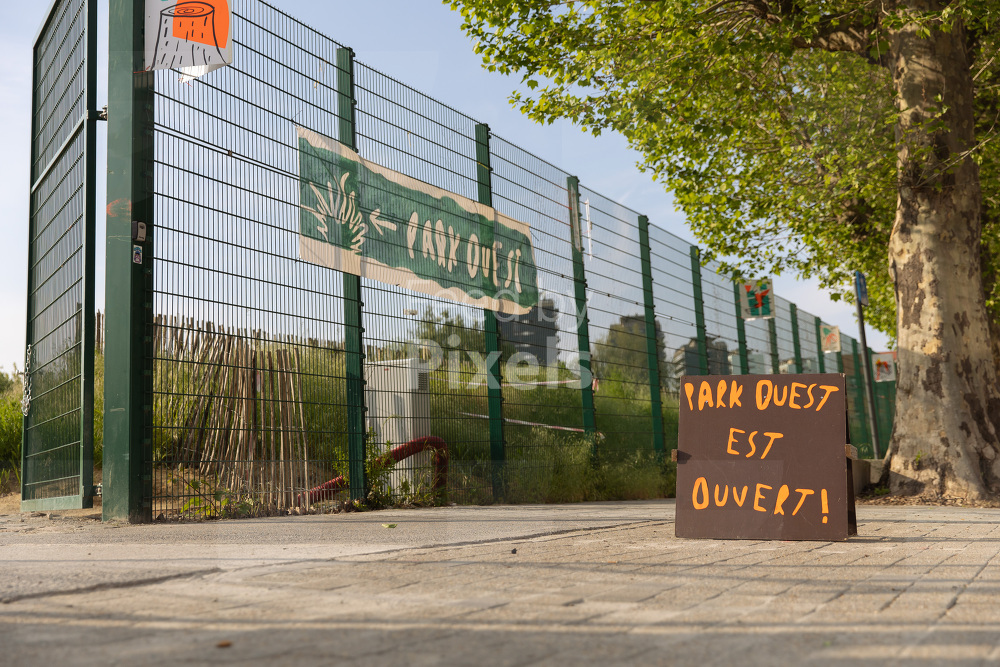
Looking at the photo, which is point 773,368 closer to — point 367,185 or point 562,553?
point 367,185

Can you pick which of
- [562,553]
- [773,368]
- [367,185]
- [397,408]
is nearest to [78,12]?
[367,185]

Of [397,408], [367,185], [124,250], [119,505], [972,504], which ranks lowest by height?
[972,504]

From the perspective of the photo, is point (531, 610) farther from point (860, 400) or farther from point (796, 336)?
point (860, 400)

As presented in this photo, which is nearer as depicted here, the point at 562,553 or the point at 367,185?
the point at 562,553

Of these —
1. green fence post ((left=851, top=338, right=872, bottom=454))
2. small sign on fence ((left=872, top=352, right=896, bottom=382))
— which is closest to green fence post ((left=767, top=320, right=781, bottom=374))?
green fence post ((left=851, top=338, right=872, bottom=454))

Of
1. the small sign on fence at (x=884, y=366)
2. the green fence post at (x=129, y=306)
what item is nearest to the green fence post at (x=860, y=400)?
the small sign on fence at (x=884, y=366)

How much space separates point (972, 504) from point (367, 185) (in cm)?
667

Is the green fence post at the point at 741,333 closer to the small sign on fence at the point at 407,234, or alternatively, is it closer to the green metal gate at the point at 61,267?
the small sign on fence at the point at 407,234

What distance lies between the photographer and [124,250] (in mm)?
5242

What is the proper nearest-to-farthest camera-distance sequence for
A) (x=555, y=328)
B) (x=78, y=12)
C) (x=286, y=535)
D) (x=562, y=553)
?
(x=562, y=553) → (x=286, y=535) → (x=78, y=12) → (x=555, y=328)

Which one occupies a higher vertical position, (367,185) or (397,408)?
(367,185)

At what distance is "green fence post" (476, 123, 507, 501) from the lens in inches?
321

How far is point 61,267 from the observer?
22.8 feet

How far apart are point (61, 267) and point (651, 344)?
284 inches
